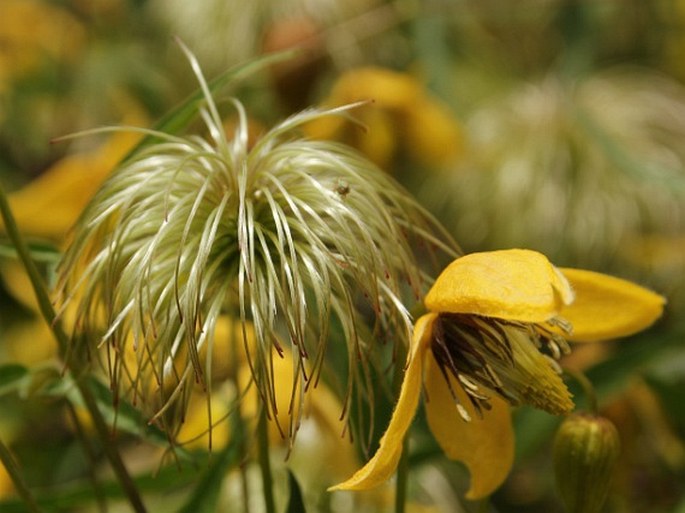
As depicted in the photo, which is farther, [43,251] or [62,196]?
[62,196]

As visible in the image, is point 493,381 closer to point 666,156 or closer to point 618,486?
point 618,486

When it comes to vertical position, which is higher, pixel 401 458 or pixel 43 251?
pixel 43 251

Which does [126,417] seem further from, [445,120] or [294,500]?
[445,120]

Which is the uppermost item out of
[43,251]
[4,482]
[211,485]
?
[43,251]

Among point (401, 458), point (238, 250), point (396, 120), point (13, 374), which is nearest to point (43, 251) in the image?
point (13, 374)

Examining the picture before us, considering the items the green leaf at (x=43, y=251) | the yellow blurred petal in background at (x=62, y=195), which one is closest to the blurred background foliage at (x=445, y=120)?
the yellow blurred petal in background at (x=62, y=195)

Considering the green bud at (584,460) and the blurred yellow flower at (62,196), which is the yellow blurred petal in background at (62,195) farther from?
the green bud at (584,460)
